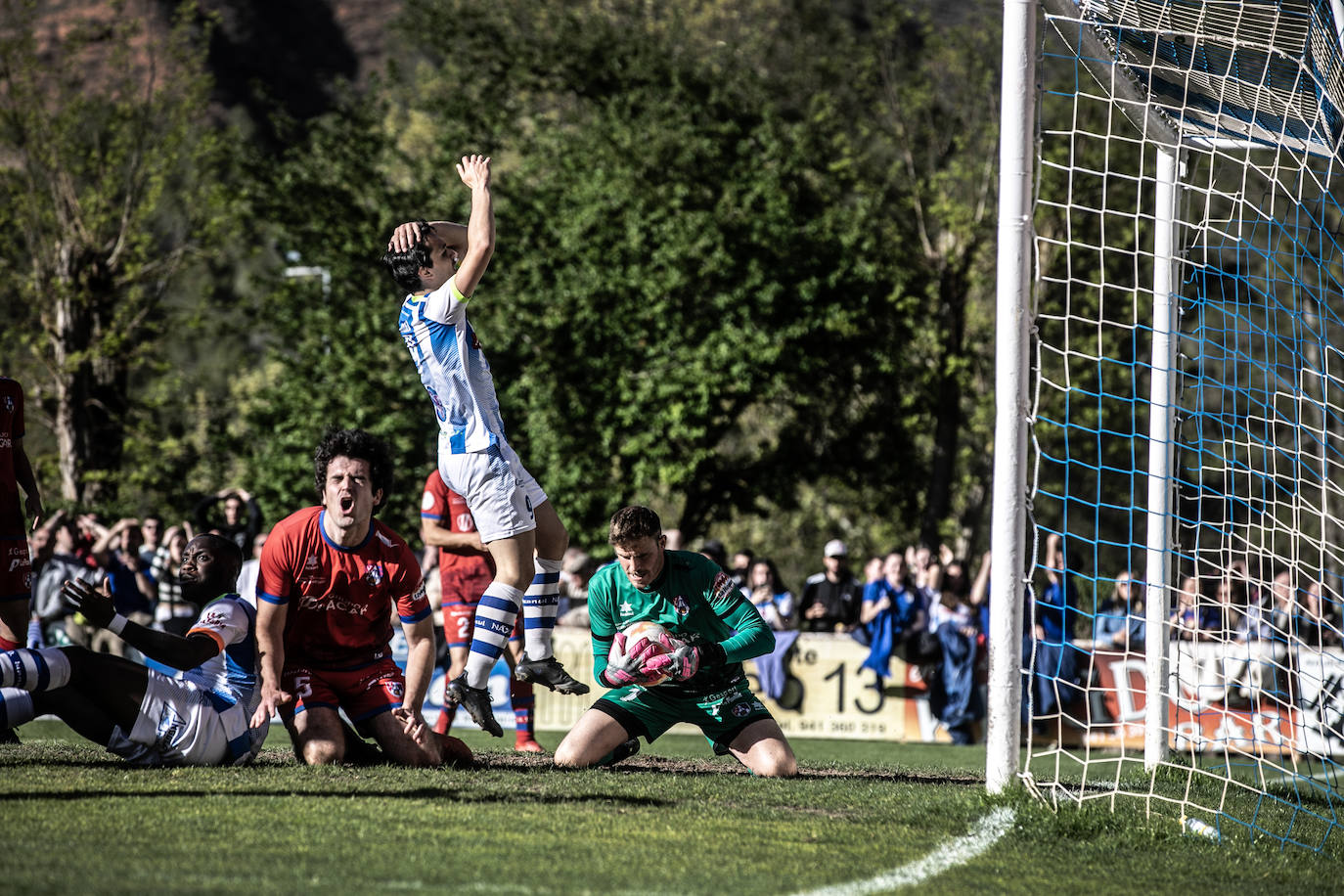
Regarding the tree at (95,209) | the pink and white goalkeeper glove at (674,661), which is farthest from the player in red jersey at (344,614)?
the tree at (95,209)

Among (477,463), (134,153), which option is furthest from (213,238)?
(477,463)

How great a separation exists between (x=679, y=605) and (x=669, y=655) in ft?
1.34

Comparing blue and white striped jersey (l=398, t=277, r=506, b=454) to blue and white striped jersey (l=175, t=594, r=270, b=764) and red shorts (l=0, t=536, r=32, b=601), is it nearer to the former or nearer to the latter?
blue and white striped jersey (l=175, t=594, r=270, b=764)

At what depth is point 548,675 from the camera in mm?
6676

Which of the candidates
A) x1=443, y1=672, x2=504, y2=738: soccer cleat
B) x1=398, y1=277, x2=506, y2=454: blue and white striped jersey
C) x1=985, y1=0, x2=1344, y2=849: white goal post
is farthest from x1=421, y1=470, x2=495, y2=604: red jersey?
x1=985, y1=0, x2=1344, y2=849: white goal post

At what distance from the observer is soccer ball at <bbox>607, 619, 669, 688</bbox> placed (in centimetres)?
707

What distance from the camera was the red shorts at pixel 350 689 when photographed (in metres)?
6.98

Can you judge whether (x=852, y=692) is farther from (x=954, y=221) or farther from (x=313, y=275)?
(x=313, y=275)

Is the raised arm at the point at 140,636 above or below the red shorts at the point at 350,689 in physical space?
above

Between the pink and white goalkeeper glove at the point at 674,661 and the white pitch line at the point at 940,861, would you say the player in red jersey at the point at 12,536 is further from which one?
the white pitch line at the point at 940,861

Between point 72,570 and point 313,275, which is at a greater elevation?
point 313,275

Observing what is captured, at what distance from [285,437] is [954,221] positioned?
1409 cm

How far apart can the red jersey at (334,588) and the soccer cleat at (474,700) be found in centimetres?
49

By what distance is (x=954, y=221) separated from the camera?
26.5 metres
